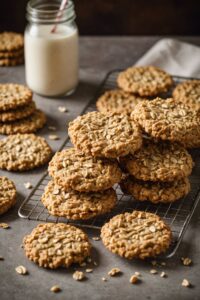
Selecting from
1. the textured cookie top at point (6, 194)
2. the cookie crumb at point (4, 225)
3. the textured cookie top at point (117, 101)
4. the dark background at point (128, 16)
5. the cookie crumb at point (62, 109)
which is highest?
the textured cookie top at point (6, 194)

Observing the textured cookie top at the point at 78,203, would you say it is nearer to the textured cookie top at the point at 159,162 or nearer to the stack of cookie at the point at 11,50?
the textured cookie top at the point at 159,162

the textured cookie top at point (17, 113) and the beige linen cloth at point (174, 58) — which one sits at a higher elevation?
the textured cookie top at point (17, 113)

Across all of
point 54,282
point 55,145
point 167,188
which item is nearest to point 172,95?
point 55,145

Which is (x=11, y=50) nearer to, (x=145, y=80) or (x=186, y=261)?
(x=145, y=80)

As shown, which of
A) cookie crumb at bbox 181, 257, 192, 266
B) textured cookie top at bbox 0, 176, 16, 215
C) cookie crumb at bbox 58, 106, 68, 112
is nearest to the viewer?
cookie crumb at bbox 181, 257, 192, 266

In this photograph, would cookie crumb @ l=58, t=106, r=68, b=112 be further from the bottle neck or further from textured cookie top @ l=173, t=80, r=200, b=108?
textured cookie top @ l=173, t=80, r=200, b=108

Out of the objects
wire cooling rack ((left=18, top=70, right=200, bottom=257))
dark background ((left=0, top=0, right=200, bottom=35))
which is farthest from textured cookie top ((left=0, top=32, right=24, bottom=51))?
wire cooling rack ((left=18, top=70, right=200, bottom=257))

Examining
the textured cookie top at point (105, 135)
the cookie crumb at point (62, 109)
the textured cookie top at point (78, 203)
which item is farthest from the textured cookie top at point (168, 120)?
the cookie crumb at point (62, 109)

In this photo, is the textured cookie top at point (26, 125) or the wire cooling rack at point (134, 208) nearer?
the wire cooling rack at point (134, 208)
